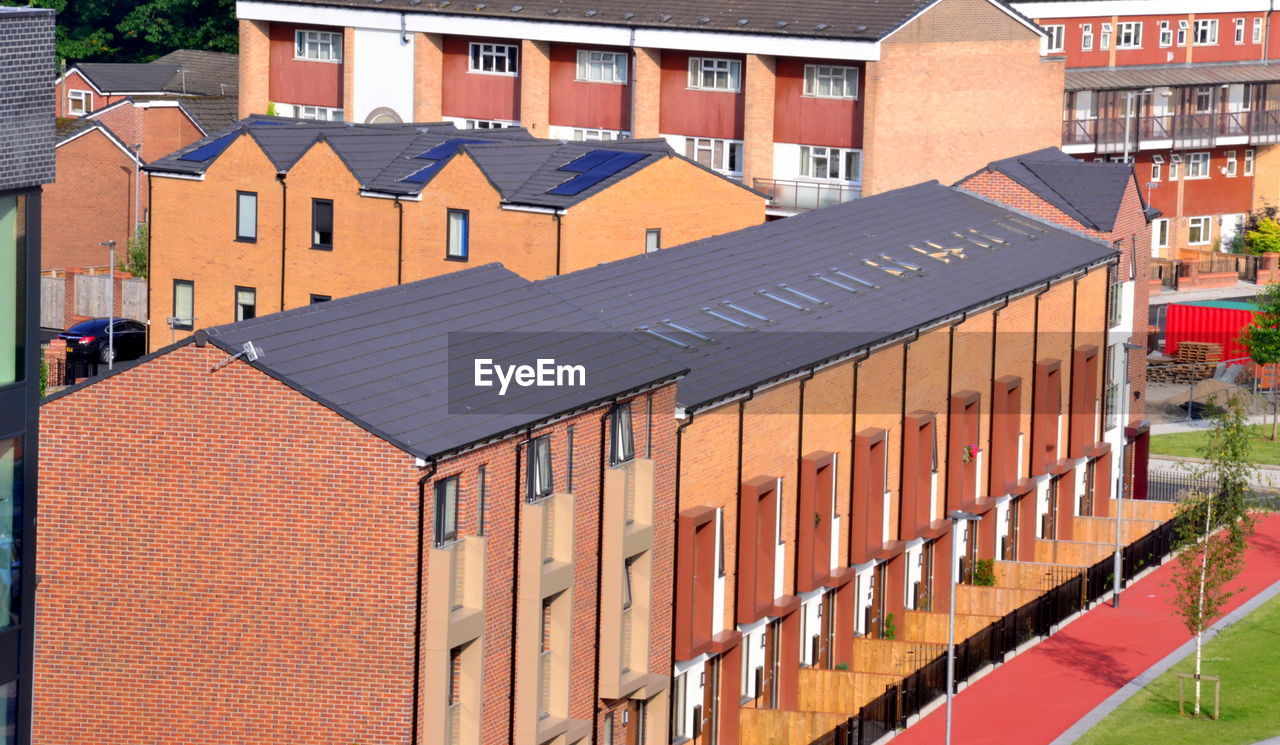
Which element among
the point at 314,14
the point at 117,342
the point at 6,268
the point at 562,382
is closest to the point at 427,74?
the point at 314,14

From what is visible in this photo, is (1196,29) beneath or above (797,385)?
above

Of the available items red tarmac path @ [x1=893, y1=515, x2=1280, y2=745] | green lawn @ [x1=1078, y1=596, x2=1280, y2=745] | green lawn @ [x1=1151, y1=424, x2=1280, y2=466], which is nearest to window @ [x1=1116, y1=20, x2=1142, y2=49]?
green lawn @ [x1=1151, y1=424, x2=1280, y2=466]

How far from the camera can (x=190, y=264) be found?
2707 inches

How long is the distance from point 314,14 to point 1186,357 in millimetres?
38754

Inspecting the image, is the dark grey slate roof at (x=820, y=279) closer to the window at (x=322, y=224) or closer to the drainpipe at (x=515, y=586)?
the drainpipe at (x=515, y=586)

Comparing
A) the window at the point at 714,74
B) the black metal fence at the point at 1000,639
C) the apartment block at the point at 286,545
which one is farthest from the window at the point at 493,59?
the apartment block at the point at 286,545

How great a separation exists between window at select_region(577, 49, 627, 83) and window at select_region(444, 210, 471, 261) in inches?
1109

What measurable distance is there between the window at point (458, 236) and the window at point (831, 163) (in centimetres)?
2414

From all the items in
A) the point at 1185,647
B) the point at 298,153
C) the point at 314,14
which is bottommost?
the point at 1185,647

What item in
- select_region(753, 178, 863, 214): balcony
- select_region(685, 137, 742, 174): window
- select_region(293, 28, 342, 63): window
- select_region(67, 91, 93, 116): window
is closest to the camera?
select_region(753, 178, 863, 214): balcony

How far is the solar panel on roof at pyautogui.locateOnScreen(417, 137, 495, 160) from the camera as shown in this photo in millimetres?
67062

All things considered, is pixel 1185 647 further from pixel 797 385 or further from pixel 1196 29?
pixel 1196 29

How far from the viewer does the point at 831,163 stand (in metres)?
86.3

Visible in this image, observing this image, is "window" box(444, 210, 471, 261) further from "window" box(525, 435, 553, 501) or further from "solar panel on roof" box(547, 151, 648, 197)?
"window" box(525, 435, 553, 501)
